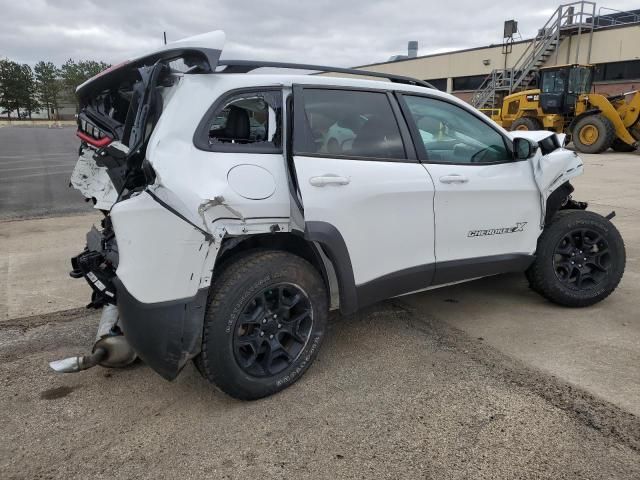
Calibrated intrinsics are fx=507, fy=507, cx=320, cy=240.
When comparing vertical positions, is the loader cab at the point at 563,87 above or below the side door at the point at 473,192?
above

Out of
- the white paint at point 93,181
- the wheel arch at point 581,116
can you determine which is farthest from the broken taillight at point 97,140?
the wheel arch at point 581,116

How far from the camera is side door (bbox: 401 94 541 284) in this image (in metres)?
3.35

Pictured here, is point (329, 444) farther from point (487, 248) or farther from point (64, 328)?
point (64, 328)

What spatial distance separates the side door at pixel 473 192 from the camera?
3.35 meters

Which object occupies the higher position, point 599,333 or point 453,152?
point 453,152

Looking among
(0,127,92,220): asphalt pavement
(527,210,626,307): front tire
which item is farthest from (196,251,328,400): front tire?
(0,127,92,220): asphalt pavement

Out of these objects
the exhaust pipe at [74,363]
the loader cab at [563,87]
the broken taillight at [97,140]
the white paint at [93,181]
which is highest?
the loader cab at [563,87]

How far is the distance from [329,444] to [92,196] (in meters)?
2.32

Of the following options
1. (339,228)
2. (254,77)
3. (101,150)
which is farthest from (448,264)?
(101,150)

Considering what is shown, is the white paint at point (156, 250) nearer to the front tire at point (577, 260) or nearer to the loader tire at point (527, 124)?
the front tire at point (577, 260)

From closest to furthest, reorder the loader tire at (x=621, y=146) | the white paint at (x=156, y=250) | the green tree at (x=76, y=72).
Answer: the white paint at (x=156, y=250)
the loader tire at (x=621, y=146)
the green tree at (x=76, y=72)

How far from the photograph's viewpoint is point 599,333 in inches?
142

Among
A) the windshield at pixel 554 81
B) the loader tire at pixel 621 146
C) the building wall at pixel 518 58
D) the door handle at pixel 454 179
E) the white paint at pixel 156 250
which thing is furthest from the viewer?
the building wall at pixel 518 58

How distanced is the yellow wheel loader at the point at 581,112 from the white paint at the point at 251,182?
56.1ft
